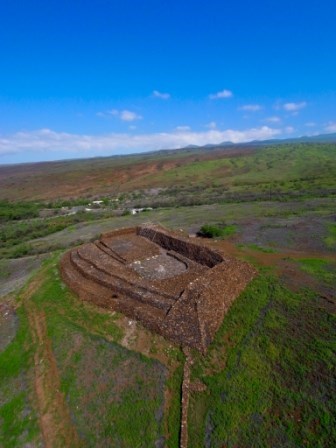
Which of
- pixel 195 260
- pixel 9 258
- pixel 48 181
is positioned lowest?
pixel 48 181

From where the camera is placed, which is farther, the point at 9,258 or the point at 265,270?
the point at 9,258

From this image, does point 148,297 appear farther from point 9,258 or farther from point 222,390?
point 9,258

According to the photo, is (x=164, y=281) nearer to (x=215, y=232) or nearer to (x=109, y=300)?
(x=109, y=300)

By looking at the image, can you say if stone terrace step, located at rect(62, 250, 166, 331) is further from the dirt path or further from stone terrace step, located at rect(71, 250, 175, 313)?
the dirt path

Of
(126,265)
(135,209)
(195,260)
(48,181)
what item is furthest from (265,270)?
(48,181)

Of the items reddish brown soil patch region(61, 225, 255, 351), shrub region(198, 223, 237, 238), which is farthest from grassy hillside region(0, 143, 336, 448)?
shrub region(198, 223, 237, 238)

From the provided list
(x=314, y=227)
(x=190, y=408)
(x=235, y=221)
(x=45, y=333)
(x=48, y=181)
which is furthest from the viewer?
(x=48, y=181)

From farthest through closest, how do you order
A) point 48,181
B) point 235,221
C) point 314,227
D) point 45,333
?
point 48,181 < point 235,221 < point 314,227 < point 45,333

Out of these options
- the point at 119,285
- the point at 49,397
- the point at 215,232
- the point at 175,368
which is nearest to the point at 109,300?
the point at 119,285
